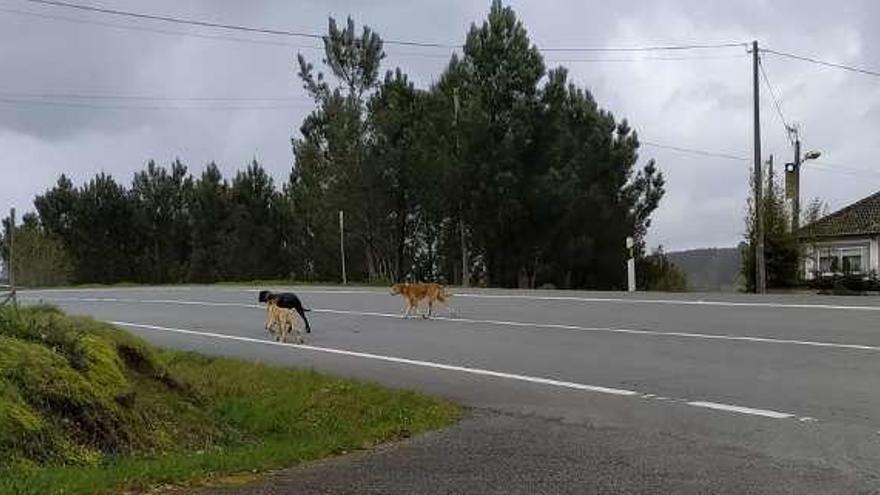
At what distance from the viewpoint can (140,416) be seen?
28.1 feet

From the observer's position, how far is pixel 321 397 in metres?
11.3

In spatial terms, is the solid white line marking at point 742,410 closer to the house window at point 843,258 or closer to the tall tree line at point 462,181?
the tall tree line at point 462,181

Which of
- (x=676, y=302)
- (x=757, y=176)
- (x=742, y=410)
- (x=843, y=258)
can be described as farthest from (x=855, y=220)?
(x=742, y=410)

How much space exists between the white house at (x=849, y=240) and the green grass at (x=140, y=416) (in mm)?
44661

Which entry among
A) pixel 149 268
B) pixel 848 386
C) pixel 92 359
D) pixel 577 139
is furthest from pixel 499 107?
pixel 92 359

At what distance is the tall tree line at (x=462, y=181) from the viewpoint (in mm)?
44531

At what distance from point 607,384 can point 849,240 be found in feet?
159

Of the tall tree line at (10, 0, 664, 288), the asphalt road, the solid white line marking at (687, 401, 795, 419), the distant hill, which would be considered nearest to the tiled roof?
the distant hill

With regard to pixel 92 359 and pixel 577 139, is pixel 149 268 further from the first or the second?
pixel 92 359

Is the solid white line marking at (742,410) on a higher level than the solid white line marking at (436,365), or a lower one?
lower

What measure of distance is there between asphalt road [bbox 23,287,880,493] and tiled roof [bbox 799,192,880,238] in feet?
116

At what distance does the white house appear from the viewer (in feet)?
174

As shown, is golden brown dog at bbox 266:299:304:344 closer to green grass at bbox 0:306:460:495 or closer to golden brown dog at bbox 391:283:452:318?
golden brown dog at bbox 391:283:452:318

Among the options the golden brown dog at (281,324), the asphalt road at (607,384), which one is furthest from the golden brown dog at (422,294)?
the golden brown dog at (281,324)
